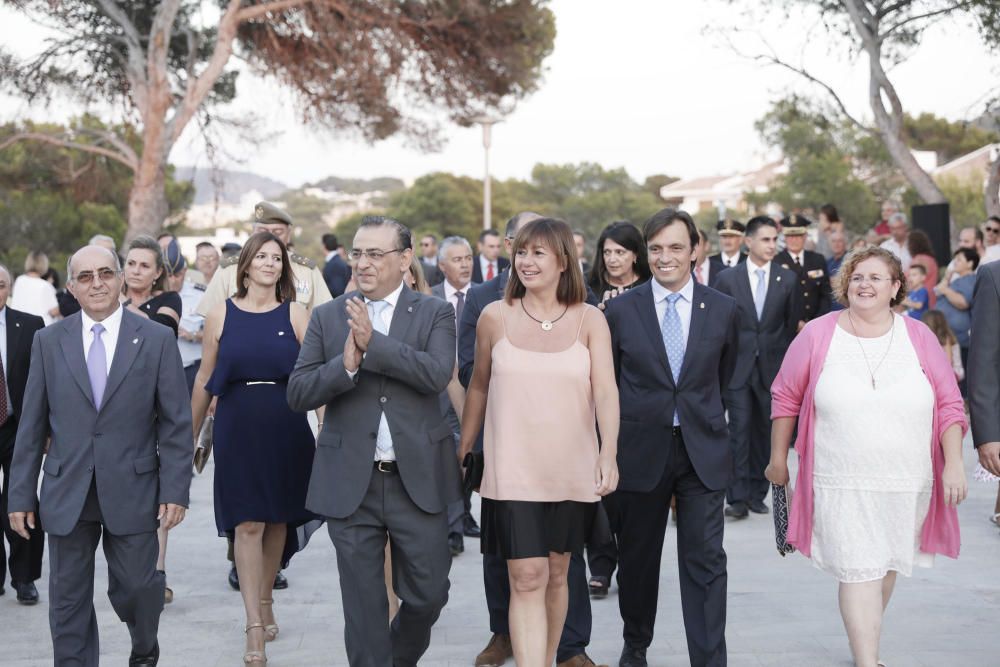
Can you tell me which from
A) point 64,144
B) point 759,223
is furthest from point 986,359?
point 64,144

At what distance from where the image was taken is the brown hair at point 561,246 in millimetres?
4555

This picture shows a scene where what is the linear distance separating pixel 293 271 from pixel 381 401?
96.0 inches

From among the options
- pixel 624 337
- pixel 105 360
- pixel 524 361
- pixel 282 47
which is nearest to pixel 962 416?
pixel 624 337

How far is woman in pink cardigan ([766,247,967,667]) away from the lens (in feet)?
15.6

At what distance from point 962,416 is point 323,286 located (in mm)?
3757

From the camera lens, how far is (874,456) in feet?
15.6

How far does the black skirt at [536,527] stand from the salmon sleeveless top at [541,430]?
0.16 ft

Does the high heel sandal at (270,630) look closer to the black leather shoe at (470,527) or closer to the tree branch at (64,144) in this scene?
the black leather shoe at (470,527)

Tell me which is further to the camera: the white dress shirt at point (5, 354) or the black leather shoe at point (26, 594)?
the black leather shoe at point (26, 594)

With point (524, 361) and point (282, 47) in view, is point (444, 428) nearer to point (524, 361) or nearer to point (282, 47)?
point (524, 361)

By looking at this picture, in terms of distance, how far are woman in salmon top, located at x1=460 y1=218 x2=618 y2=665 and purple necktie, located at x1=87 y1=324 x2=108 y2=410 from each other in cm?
148

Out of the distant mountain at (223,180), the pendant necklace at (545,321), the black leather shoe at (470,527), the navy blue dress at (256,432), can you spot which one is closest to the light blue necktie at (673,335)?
the pendant necklace at (545,321)

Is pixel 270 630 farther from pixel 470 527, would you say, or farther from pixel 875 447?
pixel 875 447

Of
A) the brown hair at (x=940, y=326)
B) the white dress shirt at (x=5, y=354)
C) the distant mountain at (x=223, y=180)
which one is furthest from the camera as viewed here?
the distant mountain at (x=223, y=180)
